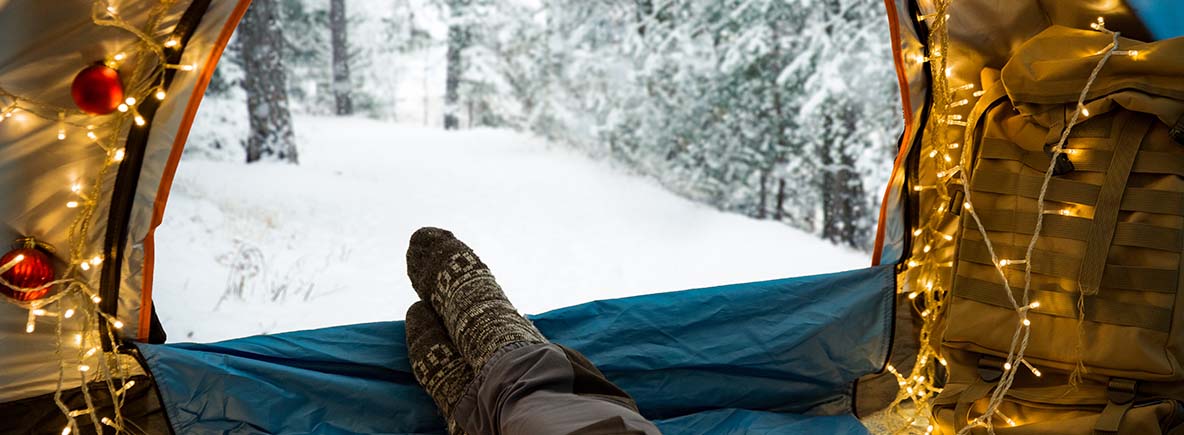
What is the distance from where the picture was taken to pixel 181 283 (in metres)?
2.21

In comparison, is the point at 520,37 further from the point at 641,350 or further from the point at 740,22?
the point at 641,350

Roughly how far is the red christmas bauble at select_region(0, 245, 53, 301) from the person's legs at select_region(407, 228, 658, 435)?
65cm

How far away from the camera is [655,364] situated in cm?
167

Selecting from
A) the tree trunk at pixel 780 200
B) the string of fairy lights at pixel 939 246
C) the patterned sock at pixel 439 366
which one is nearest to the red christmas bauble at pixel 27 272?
the patterned sock at pixel 439 366

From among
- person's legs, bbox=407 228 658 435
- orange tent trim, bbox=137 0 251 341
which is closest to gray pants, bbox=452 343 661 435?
person's legs, bbox=407 228 658 435

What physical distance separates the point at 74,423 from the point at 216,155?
1.45 metres

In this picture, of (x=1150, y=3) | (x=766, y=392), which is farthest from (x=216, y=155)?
(x=1150, y=3)

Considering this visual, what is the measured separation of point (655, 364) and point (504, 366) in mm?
471

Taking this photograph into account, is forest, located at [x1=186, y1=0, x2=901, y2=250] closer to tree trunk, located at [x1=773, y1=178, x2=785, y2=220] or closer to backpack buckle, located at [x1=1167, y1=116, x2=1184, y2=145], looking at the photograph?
tree trunk, located at [x1=773, y1=178, x2=785, y2=220]

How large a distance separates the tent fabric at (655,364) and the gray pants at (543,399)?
304mm

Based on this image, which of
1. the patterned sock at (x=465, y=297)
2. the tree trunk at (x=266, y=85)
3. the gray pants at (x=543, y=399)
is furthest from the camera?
the tree trunk at (x=266, y=85)

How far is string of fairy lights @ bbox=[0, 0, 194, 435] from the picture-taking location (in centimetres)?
125

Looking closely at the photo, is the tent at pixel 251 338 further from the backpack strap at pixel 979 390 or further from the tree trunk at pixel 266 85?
the tree trunk at pixel 266 85

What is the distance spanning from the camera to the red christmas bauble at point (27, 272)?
1266 mm
